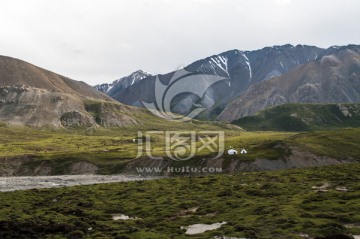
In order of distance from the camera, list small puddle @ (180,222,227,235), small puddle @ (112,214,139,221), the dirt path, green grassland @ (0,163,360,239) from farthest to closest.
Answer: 1. the dirt path
2. small puddle @ (112,214,139,221)
3. small puddle @ (180,222,227,235)
4. green grassland @ (0,163,360,239)

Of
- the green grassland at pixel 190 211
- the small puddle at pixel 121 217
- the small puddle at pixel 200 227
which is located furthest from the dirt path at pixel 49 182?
the small puddle at pixel 200 227

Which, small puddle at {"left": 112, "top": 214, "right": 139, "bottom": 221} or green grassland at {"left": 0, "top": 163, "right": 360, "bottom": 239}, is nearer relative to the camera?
green grassland at {"left": 0, "top": 163, "right": 360, "bottom": 239}

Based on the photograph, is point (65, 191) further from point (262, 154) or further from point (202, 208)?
point (262, 154)

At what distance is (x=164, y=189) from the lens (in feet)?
271

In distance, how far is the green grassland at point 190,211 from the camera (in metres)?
42.8

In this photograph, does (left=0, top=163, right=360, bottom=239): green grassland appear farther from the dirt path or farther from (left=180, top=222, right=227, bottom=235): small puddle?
the dirt path

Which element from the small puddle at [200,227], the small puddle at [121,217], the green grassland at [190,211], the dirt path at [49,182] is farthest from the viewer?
the dirt path at [49,182]

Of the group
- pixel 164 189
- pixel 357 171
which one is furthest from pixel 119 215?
pixel 357 171

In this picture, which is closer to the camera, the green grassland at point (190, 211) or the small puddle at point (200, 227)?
the green grassland at point (190, 211)

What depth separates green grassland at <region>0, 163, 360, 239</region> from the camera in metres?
42.8

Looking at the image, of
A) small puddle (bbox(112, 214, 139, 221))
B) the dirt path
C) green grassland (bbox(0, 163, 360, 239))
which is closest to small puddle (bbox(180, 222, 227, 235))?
green grassland (bbox(0, 163, 360, 239))

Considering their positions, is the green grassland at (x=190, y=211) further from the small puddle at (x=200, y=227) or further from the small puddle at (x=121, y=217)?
the small puddle at (x=121, y=217)

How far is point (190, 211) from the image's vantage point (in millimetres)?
56938

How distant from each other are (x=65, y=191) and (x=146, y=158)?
2529 inches
